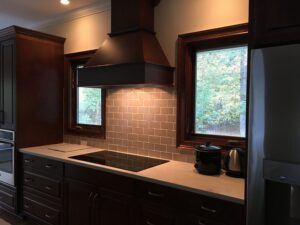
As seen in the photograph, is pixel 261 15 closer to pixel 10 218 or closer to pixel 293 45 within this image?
pixel 293 45

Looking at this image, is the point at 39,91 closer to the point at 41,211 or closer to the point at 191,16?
the point at 41,211

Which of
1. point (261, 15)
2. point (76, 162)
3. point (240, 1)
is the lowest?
point (76, 162)

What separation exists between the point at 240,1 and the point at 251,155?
143 cm

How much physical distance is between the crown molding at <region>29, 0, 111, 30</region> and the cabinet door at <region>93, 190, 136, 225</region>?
6.90 feet

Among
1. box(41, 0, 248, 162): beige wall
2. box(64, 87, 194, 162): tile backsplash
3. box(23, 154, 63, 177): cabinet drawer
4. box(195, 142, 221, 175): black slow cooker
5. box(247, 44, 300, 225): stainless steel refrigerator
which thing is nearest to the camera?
box(247, 44, 300, 225): stainless steel refrigerator

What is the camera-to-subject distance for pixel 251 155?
1312 mm

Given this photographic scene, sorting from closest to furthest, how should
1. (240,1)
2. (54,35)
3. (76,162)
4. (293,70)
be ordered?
(293,70)
(240,1)
(76,162)
(54,35)

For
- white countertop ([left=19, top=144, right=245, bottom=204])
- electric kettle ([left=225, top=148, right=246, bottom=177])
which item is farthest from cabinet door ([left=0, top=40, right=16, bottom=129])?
electric kettle ([left=225, top=148, right=246, bottom=177])

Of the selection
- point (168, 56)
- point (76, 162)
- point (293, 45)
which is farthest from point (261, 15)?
point (76, 162)

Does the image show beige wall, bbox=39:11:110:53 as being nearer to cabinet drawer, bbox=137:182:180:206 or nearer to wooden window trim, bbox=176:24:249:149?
wooden window trim, bbox=176:24:249:149

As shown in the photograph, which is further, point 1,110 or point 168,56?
point 1,110

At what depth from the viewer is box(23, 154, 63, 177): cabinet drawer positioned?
8.90 feet

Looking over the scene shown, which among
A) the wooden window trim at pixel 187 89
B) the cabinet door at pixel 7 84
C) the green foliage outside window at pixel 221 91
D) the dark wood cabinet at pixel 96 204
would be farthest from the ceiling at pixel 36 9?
the dark wood cabinet at pixel 96 204

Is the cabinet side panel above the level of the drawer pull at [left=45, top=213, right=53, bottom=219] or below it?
above
